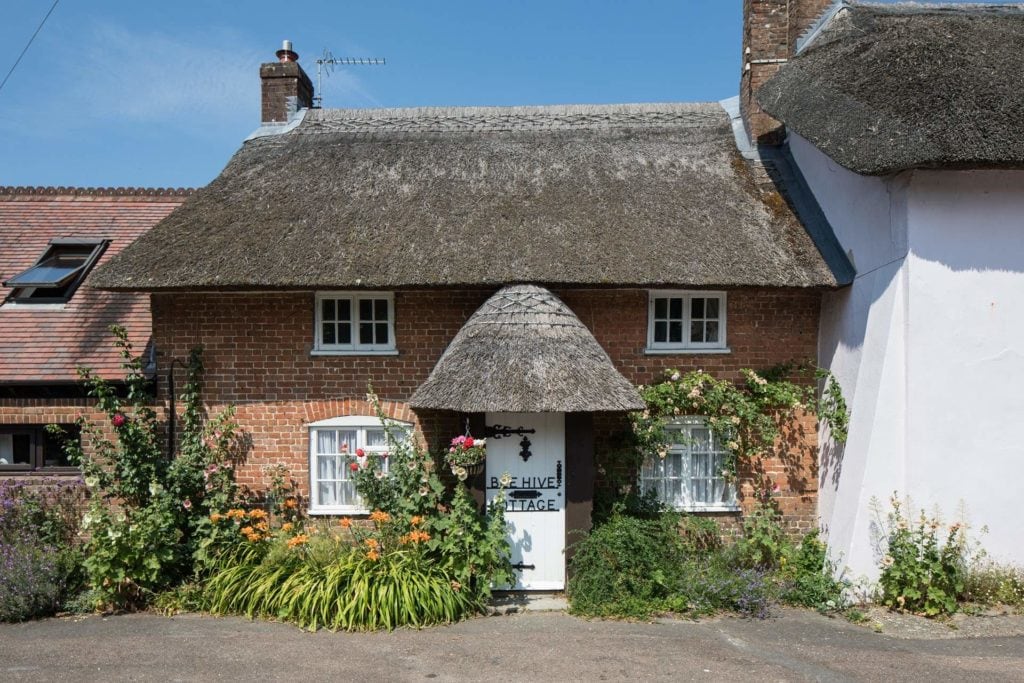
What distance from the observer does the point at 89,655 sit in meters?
6.79

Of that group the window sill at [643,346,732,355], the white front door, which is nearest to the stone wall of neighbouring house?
the window sill at [643,346,732,355]

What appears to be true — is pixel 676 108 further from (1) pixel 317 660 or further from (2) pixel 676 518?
(1) pixel 317 660

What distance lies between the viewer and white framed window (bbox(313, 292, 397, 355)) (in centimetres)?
931

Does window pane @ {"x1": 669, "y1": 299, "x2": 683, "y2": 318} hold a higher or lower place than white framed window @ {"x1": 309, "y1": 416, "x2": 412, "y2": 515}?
higher

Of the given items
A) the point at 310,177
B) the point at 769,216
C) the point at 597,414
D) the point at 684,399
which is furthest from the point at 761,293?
the point at 310,177

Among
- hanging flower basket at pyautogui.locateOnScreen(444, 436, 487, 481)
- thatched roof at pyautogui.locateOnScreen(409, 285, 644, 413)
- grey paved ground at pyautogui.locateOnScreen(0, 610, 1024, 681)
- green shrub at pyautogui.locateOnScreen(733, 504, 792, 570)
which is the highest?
thatched roof at pyautogui.locateOnScreen(409, 285, 644, 413)

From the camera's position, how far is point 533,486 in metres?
8.49

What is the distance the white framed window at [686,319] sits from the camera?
938 centimetres

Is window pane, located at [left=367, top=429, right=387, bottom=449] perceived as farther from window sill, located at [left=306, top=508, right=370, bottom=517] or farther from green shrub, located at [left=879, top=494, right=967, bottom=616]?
green shrub, located at [left=879, top=494, right=967, bottom=616]

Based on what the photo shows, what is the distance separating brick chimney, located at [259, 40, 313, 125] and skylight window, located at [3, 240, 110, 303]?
11.7ft

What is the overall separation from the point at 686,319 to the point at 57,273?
9.62 metres

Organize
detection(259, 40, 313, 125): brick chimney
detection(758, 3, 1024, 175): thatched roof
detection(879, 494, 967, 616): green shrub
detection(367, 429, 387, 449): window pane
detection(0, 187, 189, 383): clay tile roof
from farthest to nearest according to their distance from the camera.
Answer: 1. detection(259, 40, 313, 125): brick chimney
2. detection(0, 187, 189, 383): clay tile roof
3. detection(367, 429, 387, 449): window pane
4. detection(879, 494, 967, 616): green shrub
5. detection(758, 3, 1024, 175): thatched roof

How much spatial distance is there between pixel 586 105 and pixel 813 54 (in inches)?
142

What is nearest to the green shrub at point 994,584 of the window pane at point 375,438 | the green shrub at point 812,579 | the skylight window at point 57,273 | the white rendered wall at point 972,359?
the white rendered wall at point 972,359
